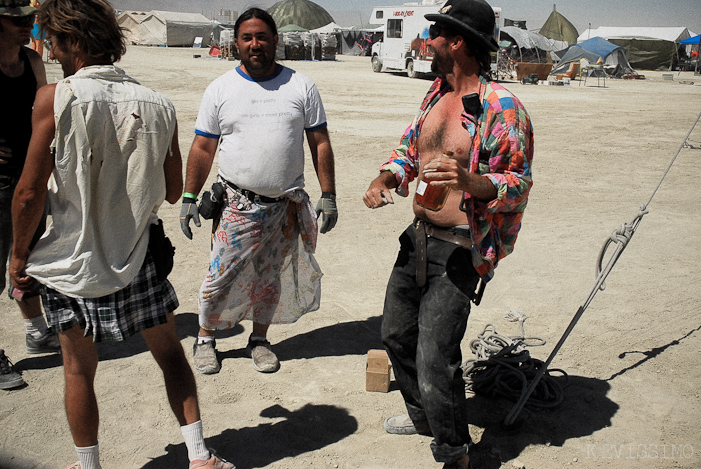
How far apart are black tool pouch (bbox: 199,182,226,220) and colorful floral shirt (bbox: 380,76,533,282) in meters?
1.63

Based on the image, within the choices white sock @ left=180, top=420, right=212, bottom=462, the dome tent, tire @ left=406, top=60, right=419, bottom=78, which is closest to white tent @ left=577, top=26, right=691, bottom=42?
tire @ left=406, top=60, right=419, bottom=78

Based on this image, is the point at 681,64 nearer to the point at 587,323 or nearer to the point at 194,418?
the point at 587,323

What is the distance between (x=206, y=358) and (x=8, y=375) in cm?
111

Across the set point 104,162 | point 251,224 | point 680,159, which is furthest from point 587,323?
point 680,159

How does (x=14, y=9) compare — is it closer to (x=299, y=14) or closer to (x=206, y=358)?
(x=206, y=358)

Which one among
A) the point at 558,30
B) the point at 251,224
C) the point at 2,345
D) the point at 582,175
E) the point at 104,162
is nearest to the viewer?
the point at 104,162

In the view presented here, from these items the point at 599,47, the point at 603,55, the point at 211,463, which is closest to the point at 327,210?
the point at 211,463

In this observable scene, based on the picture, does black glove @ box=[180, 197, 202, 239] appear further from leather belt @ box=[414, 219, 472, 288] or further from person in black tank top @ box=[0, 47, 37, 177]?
leather belt @ box=[414, 219, 472, 288]

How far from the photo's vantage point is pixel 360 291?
5.12m

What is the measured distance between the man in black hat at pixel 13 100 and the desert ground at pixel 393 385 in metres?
0.71

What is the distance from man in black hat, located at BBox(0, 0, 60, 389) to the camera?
134 inches

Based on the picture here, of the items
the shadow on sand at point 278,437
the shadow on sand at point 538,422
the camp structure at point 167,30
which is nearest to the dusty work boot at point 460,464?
the shadow on sand at point 538,422

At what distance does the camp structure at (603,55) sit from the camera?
3409 centimetres

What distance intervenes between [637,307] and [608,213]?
2774 mm
